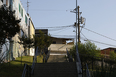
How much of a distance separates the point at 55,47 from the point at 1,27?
36917 mm

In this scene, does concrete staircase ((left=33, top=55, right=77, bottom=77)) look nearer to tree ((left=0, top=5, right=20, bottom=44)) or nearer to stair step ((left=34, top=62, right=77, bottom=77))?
stair step ((left=34, top=62, right=77, bottom=77))

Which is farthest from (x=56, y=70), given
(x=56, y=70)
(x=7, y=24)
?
(x=7, y=24)

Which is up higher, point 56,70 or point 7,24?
point 7,24

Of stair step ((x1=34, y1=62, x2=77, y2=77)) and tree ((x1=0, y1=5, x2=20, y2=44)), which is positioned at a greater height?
tree ((x1=0, y1=5, x2=20, y2=44))

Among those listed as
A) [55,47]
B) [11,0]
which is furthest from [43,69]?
[55,47]

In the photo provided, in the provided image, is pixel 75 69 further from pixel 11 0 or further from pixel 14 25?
pixel 11 0

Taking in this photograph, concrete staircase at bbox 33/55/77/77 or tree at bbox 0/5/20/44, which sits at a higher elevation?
tree at bbox 0/5/20/44

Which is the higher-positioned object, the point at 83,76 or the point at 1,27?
the point at 1,27

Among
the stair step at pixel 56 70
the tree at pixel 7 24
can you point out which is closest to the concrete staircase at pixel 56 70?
the stair step at pixel 56 70

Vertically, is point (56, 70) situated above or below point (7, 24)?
below

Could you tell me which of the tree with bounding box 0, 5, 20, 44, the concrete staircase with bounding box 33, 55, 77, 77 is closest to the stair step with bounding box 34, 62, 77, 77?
the concrete staircase with bounding box 33, 55, 77, 77

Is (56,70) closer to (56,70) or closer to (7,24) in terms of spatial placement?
(56,70)

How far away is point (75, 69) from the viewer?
14203 millimetres

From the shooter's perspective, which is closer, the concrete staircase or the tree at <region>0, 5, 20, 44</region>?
the concrete staircase
